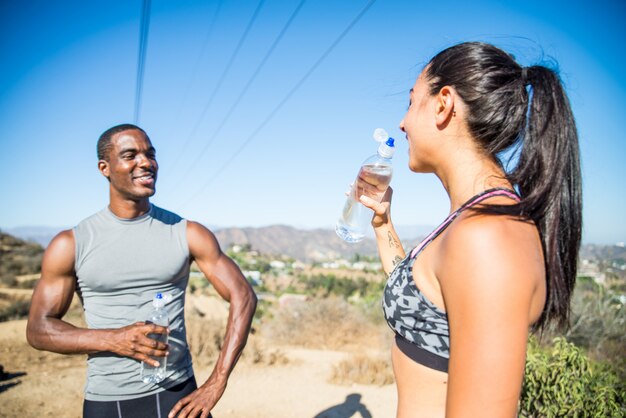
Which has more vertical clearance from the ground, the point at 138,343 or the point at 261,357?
the point at 138,343

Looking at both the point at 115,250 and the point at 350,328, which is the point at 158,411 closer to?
the point at 115,250

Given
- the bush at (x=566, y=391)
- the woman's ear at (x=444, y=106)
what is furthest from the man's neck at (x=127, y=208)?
the bush at (x=566, y=391)

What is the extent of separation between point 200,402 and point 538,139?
2.24 m

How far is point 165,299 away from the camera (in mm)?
2684

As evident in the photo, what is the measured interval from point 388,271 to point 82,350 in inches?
75.6

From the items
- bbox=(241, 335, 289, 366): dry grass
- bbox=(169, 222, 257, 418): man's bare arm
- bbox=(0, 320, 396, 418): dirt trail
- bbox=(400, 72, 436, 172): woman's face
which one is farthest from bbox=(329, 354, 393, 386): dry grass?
bbox=(400, 72, 436, 172): woman's face

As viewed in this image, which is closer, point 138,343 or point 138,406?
point 138,343

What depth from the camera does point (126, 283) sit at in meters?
2.69

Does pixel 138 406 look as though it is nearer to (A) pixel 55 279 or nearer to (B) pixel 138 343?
(B) pixel 138 343

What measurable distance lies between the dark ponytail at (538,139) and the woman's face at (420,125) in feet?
0.36

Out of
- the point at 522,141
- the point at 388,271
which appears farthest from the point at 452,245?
the point at 388,271

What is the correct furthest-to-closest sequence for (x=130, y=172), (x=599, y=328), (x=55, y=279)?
(x=599, y=328) → (x=130, y=172) → (x=55, y=279)

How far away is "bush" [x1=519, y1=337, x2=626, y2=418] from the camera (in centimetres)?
386

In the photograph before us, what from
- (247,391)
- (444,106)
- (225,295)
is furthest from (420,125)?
(247,391)
